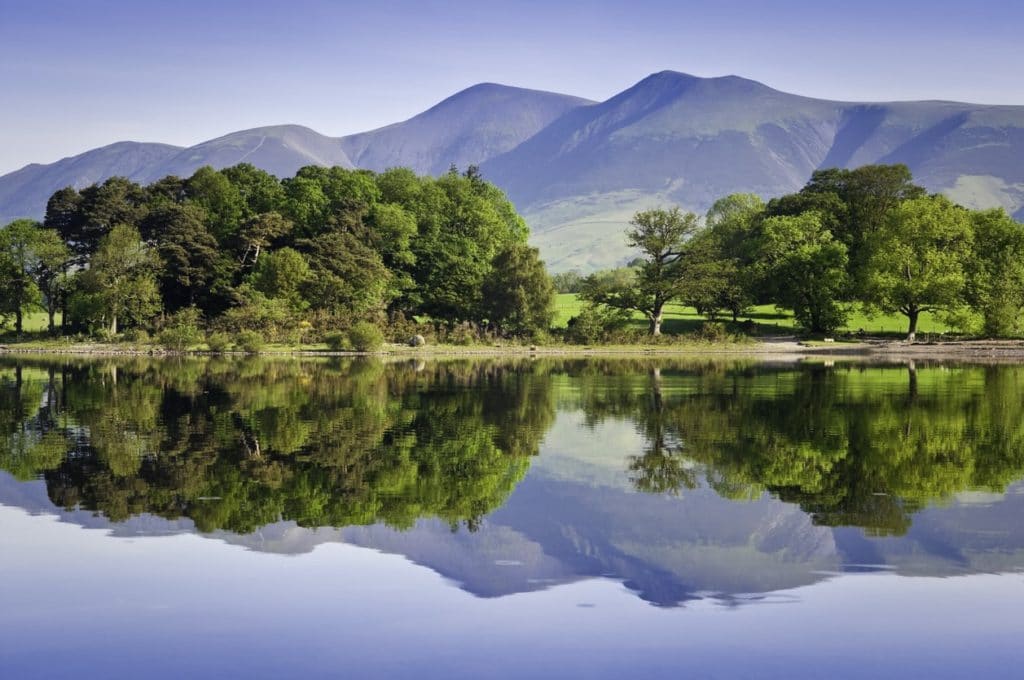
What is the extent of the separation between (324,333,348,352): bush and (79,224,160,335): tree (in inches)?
624

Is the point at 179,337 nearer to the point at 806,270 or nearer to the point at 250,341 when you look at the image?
the point at 250,341

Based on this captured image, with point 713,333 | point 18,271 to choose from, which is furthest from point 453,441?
point 18,271

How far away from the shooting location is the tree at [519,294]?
80625 mm

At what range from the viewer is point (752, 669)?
34.7 ft

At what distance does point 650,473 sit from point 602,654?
37.3 feet

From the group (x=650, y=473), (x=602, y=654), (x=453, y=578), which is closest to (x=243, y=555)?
(x=453, y=578)

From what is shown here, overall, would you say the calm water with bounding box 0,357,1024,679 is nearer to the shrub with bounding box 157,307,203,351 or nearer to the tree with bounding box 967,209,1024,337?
the shrub with bounding box 157,307,203,351

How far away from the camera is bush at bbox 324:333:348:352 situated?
2985 inches

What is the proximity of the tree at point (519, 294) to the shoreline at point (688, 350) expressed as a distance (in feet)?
10.1

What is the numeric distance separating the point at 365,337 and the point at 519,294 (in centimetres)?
1286

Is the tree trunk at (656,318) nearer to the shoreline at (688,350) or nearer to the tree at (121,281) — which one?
the shoreline at (688,350)

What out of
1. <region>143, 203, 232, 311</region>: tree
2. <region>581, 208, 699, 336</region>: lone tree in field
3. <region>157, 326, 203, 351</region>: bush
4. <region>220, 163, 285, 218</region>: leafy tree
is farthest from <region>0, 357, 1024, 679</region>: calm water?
<region>220, 163, 285, 218</region>: leafy tree

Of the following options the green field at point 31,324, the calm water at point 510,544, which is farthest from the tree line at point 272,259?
the calm water at point 510,544

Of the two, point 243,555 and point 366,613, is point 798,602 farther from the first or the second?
point 243,555
